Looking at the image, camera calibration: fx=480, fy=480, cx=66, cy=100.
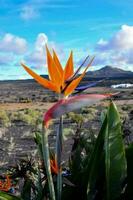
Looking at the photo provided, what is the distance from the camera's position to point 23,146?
46.4 feet

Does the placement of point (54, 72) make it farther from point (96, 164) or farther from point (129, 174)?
point (129, 174)

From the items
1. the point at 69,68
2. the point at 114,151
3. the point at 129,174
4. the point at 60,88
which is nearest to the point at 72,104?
the point at 60,88

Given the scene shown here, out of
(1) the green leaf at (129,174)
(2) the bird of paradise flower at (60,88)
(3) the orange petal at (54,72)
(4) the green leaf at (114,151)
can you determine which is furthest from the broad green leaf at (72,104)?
(1) the green leaf at (129,174)

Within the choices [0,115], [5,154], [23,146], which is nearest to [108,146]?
[5,154]

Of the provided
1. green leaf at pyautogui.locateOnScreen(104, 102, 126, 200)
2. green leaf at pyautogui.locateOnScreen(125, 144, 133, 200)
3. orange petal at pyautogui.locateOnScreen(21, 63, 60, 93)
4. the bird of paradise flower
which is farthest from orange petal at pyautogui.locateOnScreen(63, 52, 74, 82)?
green leaf at pyautogui.locateOnScreen(125, 144, 133, 200)

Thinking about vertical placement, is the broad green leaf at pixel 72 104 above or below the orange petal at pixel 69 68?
below

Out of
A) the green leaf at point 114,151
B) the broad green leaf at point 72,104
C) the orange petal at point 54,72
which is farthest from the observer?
the green leaf at point 114,151

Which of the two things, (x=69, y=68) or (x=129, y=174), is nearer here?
(x=69, y=68)

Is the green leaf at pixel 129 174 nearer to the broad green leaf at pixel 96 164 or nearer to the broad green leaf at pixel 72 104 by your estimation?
the broad green leaf at pixel 96 164

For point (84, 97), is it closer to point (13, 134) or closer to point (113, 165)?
point (113, 165)

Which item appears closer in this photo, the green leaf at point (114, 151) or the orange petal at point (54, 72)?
the orange petal at point (54, 72)

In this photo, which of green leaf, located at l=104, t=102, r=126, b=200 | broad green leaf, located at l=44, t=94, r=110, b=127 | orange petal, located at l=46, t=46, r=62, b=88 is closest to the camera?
broad green leaf, located at l=44, t=94, r=110, b=127

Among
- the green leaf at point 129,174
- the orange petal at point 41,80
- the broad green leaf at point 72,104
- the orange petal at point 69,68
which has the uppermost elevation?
the orange petal at point 69,68

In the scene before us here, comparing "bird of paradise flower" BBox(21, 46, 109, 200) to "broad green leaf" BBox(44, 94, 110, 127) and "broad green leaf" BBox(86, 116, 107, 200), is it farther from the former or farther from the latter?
"broad green leaf" BBox(86, 116, 107, 200)
